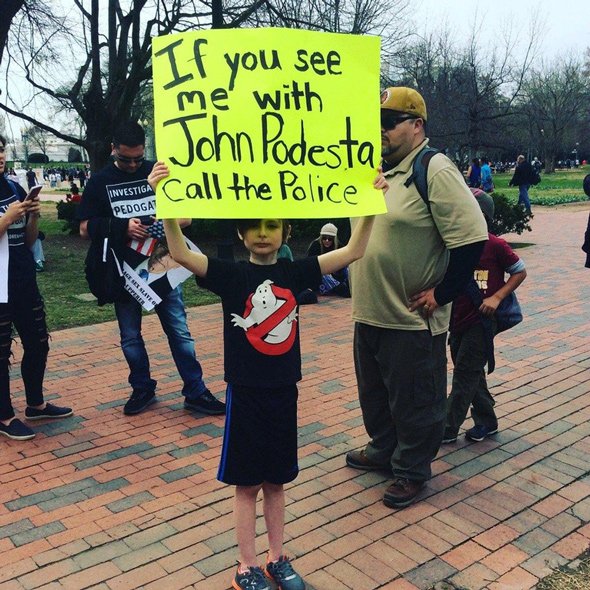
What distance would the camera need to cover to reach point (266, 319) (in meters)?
2.66

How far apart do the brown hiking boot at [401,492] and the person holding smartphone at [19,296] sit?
229 cm

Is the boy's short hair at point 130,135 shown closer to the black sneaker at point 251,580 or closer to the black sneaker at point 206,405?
the black sneaker at point 206,405

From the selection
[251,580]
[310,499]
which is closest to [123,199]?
[310,499]

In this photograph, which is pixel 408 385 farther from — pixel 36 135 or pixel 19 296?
pixel 36 135

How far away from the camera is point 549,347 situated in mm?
6297

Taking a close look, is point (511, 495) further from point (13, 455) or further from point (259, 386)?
point (13, 455)

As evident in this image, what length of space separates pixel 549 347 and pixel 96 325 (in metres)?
4.53

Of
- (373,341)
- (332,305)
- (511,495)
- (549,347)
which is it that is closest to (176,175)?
(373,341)

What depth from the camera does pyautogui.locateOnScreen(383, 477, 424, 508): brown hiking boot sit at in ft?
11.2

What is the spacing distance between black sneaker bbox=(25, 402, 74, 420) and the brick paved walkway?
0.08m

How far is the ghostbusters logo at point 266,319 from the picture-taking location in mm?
2662

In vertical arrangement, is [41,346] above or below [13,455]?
above

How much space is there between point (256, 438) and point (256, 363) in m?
0.29

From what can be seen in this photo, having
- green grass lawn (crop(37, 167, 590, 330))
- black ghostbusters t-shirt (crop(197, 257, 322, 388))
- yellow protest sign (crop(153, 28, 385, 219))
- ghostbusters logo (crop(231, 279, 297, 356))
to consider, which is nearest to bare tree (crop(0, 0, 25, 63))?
green grass lawn (crop(37, 167, 590, 330))
